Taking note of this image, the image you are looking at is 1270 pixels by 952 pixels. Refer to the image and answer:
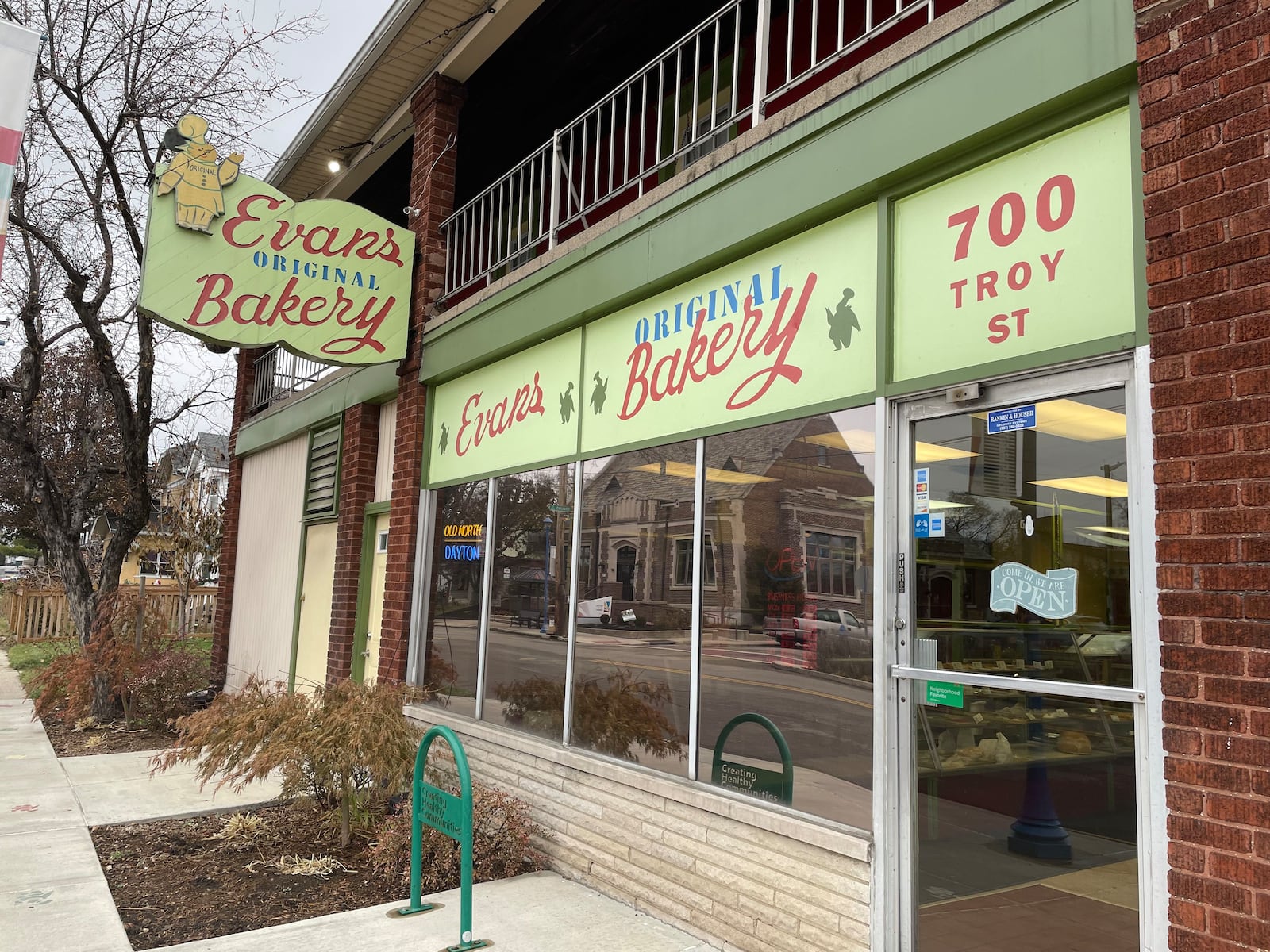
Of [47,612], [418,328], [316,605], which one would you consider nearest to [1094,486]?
[418,328]

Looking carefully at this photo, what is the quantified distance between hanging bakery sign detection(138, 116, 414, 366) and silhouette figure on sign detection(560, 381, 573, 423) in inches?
85.8

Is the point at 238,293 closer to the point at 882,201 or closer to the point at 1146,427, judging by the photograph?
the point at 882,201

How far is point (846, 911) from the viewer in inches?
155

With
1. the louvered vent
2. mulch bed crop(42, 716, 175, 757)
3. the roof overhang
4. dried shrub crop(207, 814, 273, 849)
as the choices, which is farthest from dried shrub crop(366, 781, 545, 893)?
the roof overhang

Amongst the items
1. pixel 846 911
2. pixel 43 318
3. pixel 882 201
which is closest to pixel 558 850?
pixel 846 911

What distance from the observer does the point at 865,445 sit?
13.9 ft

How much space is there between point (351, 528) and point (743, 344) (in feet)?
19.1

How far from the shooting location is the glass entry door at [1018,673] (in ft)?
10.5

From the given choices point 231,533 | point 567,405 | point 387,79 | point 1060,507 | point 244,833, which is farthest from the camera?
point 231,533

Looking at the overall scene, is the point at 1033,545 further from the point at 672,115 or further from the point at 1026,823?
the point at 672,115

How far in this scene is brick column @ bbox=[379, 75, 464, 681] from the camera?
8.21 meters

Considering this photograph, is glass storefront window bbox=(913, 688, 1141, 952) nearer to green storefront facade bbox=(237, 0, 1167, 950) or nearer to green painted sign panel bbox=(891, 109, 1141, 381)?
green storefront facade bbox=(237, 0, 1167, 950)

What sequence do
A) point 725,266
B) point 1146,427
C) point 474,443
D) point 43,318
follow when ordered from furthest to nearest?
1. point 43,318
2. point 474,443
3. point 725,266
4. point 1146,427

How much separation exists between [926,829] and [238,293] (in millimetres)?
5884
